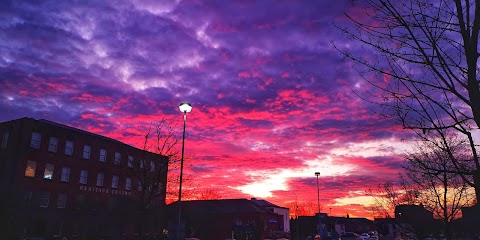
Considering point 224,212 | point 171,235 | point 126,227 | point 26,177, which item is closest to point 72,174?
point 26,177

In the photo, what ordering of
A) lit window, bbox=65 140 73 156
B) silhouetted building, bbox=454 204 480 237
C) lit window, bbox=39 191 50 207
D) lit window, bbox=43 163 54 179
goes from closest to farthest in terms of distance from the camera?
1. silhouetted building, bbox=454 204 480 237
2. lit window, bbox=39 191 50 207
3. lit window, bbox=43 163 54 179
4. lit window, bbox=65 140 73 156

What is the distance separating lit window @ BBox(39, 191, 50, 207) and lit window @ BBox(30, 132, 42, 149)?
5.78 m

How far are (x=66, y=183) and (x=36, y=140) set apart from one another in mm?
6948

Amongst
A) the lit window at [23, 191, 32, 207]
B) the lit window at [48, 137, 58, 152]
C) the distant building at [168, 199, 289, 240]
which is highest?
the lit window at [48, 137, 58, 152]

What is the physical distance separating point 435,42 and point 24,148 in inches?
1934

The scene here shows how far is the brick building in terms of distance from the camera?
143 ft

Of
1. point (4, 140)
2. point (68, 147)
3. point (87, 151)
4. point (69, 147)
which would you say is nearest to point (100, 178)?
point (87, 151)

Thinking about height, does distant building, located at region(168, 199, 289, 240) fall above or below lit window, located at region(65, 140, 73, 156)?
below

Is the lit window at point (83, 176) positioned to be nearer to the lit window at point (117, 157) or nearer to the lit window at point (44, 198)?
the lit window at point (117, 157)

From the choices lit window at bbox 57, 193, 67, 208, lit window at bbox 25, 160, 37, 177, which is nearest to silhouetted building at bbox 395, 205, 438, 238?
lit window at bbox 25, 160, 37, 177

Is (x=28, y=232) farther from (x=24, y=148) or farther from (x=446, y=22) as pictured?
(x=446, y=22)

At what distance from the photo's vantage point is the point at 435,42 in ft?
16.4

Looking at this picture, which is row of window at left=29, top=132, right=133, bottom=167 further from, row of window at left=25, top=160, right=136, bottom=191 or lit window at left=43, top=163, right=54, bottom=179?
row of window at left=25, top=160, right=136, bottom=191

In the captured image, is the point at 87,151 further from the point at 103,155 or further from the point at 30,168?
the point at 30,168
